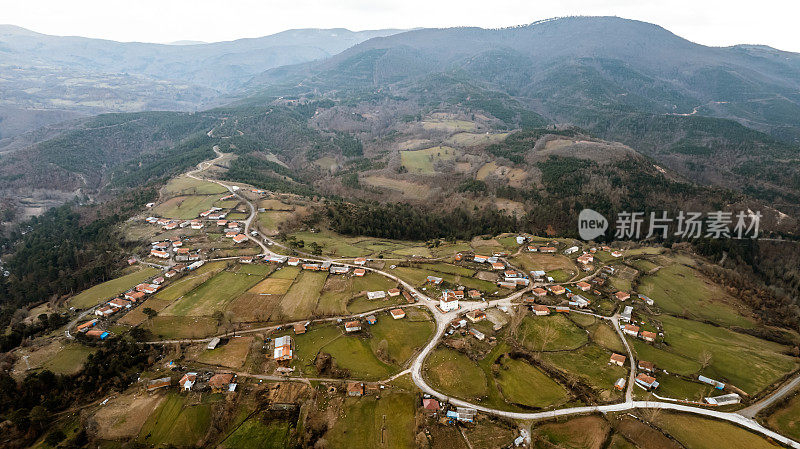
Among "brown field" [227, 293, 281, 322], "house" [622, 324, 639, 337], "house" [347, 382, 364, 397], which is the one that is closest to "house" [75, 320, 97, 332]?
A: "brown field" [227, 293, 281, 322]

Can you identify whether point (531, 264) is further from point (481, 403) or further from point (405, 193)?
point (405, 193)

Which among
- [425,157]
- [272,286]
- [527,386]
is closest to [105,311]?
[272,286]

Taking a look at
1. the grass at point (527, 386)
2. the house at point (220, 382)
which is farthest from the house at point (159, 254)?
the grass at point (527, 386)

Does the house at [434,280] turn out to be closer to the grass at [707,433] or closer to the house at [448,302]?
the house at [448,302]

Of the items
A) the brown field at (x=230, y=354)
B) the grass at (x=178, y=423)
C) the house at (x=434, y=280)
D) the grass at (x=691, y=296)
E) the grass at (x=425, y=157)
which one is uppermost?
the grass at (x=425, y=157)

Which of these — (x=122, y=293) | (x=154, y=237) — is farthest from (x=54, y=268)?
(x=122, y=293)

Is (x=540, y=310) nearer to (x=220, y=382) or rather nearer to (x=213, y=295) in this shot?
(x=220, y=382)

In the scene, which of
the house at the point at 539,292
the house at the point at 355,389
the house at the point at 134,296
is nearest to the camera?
the house at the point at 355,389

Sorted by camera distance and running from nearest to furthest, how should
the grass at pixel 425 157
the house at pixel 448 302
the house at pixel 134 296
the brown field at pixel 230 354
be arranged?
the brown field at pixel 230 354 < the house at pixel 448 302 < the house at pixel 134 296 < the grass at pixel 425 157
